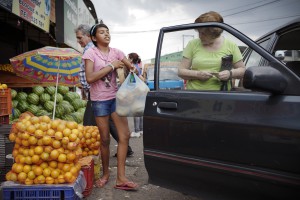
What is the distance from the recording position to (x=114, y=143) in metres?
7.32

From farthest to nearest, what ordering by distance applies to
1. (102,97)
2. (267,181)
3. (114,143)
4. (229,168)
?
(114,143) → (102,97) → (229,168) → (267,181)

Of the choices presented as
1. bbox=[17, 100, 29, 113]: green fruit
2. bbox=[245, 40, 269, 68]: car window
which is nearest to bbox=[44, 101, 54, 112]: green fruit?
bbox=[17, 100, 29, 113]: green fruit

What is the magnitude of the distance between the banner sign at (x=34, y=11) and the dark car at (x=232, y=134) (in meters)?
4.95

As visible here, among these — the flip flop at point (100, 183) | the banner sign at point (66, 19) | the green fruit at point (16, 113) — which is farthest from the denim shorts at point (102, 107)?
the banner sign at point (66, 19)

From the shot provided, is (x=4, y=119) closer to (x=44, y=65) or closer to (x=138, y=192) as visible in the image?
(x=44, y=65)

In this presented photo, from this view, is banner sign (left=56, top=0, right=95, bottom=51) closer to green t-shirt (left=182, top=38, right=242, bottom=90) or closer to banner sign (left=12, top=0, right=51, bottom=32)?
banner sign (left=12, top=0, right=51, bottom=32)

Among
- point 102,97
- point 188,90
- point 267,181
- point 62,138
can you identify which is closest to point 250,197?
point 267,181

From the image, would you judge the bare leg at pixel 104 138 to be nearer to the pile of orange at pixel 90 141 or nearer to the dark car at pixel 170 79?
the pile of orange at pixel 90 141

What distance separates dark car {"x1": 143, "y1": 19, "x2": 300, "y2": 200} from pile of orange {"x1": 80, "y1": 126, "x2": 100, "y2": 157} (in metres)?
1.41

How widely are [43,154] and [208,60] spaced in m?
1.89

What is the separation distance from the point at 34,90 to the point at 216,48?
19.8 feet

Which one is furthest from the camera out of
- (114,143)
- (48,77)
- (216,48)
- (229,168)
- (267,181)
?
(114,143)

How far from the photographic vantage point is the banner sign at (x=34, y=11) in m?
6.74

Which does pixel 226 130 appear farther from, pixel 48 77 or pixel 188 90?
pixel 48 77
